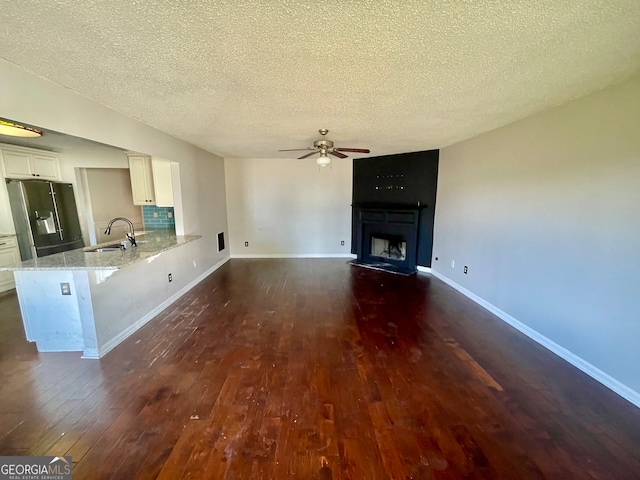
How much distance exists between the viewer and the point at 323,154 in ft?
11.4

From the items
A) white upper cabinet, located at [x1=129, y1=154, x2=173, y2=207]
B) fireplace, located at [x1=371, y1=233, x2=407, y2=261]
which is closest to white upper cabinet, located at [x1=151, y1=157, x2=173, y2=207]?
white upper cabinet, located at [x1=129, y1=154, x2=173, y2=207]

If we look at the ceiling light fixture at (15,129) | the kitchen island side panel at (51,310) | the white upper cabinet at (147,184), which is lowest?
the kitchen island side panel at (51,310)

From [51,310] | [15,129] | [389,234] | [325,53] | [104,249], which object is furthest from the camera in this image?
[389,234]

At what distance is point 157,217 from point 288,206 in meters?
2.55

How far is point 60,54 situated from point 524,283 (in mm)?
4207

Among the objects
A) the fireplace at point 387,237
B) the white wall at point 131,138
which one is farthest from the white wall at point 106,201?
the fireplace at point 387,237

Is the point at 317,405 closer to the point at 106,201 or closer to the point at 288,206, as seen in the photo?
the point at 288,206

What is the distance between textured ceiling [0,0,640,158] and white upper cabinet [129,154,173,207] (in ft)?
4.29

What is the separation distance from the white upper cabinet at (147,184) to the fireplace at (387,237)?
3.49 metres

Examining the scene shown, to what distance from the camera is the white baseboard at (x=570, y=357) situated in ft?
6.09

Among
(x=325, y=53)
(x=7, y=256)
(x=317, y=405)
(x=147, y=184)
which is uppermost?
(x=325, y=53)

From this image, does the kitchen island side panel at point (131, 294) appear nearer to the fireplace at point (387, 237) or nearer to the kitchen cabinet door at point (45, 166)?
the kitchen cabinet door at point (45, 166)

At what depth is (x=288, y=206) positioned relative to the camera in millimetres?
5824

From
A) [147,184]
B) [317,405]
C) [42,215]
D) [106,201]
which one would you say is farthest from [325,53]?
[106,201]
